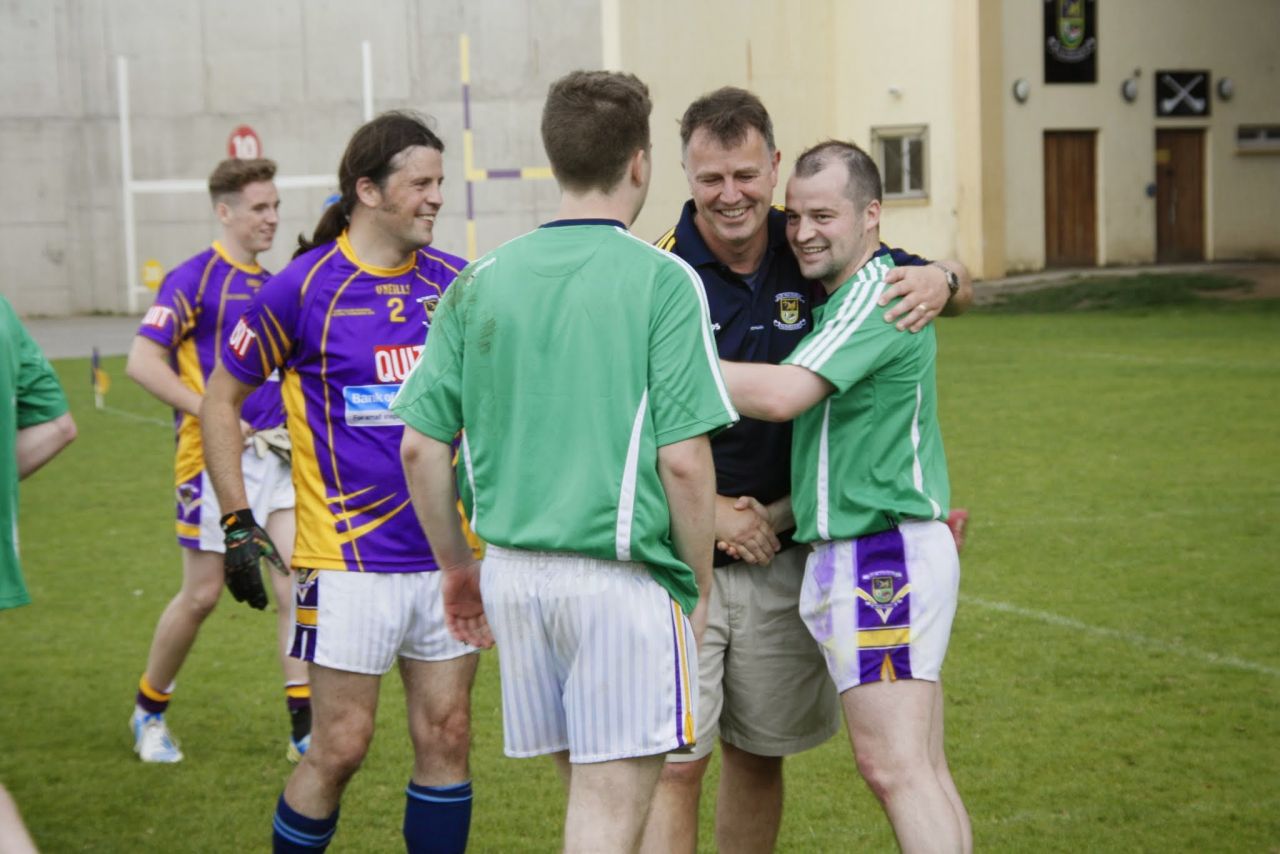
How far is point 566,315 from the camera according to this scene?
347 centimetres

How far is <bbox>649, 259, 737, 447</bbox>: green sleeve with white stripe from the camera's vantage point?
3.47m

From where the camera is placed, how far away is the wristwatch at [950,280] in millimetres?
4473

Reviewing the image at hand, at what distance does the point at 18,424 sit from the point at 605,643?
6.59 feet

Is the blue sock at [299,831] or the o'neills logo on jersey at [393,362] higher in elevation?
the o'neills logo on jersey at [393,362]

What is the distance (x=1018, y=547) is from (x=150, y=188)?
2765 cm

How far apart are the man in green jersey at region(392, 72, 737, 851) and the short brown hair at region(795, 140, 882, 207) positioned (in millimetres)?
774

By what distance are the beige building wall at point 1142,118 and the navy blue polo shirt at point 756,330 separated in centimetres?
2905

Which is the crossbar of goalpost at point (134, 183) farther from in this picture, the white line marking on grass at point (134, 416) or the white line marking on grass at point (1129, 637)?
the white line marking on grass at point (1129, 637)

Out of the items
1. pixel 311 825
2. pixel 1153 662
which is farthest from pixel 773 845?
pixel 1153 662

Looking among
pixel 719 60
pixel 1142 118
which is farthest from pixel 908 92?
pixel 1142 118

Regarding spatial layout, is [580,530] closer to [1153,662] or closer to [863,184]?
[863,184]

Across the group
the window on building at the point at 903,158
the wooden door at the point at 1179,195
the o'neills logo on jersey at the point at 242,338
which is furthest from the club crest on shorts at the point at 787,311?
the wooden door at the point at 1179,195

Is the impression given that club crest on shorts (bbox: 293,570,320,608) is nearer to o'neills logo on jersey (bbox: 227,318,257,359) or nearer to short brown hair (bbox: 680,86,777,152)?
o'neills logo on jersey (bbox: 227,318,257,359)

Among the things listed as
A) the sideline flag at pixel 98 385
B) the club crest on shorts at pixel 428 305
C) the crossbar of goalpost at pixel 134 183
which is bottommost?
the sideline flag at pixel 98 385
